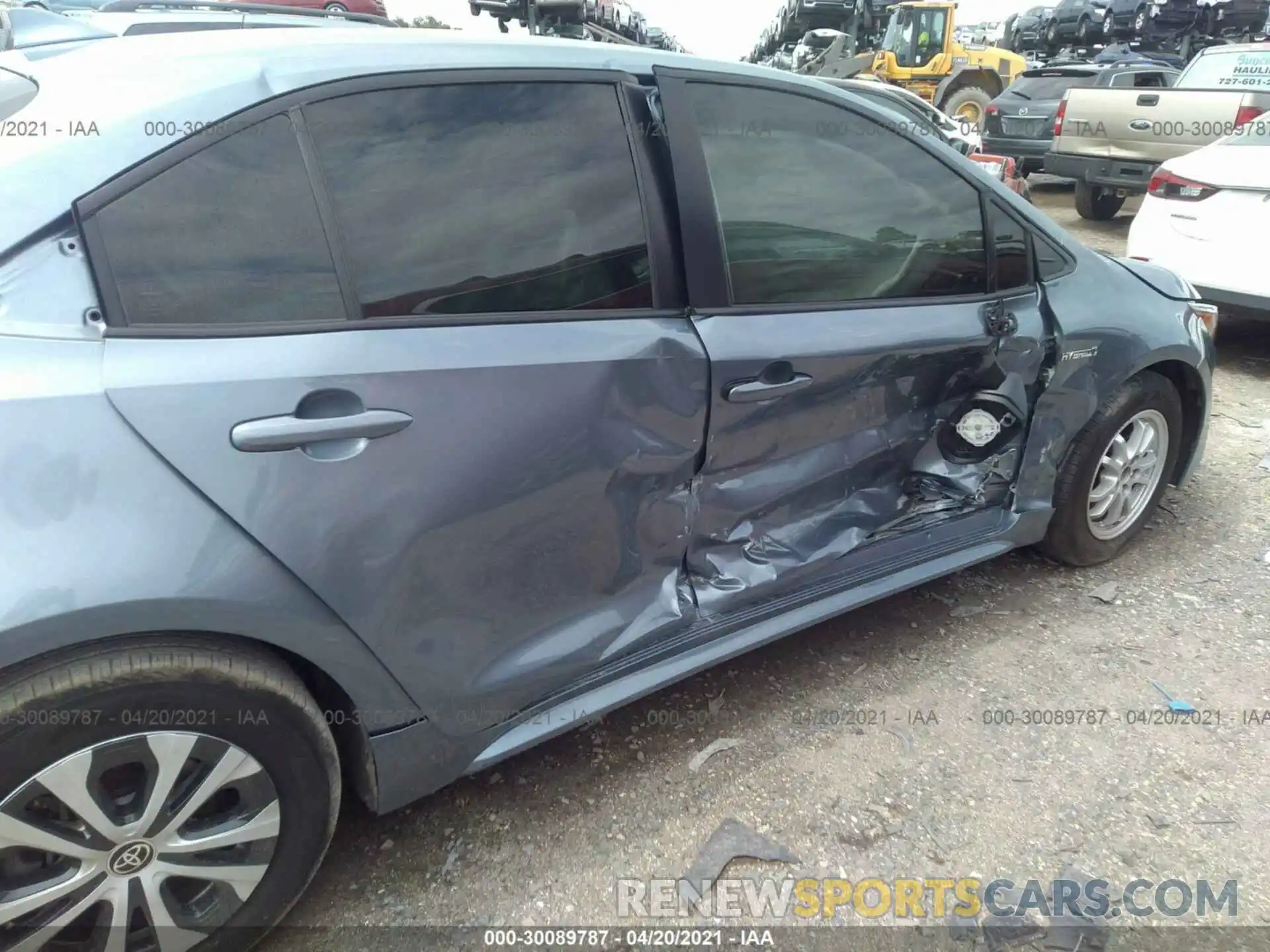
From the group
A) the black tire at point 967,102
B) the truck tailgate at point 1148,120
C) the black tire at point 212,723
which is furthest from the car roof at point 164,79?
the black tire at point 967,102

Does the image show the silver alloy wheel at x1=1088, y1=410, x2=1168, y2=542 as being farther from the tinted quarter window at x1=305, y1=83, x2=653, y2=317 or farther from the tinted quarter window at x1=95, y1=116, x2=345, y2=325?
the tinted quarter window at x1=95, y1=116, x2=345, y2=325

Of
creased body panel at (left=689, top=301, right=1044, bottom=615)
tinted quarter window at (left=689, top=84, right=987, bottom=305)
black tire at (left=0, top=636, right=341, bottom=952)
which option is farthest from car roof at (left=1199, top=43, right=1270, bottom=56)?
black tire at (left=0, top=636, right=341, bottom=952)

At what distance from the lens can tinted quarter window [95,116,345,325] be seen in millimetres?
1431

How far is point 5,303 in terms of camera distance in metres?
1.34

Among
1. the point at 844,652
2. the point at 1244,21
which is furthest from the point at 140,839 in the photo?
the point at 1244,21

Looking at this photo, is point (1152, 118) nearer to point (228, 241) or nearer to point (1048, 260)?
point (1048, 260)

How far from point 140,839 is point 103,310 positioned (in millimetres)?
908

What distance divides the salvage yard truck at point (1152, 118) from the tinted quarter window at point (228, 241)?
27.3ft

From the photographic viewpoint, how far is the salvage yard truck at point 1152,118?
307 inches

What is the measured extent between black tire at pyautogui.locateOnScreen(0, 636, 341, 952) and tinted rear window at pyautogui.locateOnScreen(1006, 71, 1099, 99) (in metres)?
12.0

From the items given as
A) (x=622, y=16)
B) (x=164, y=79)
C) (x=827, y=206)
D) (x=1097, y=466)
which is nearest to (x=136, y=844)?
(x=164, y=79)

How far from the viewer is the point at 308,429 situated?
1.49 m

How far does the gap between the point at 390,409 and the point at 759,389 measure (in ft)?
2.96

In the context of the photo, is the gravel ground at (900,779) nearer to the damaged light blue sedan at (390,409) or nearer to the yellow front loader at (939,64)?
the damaged light blue sedan at (390,409)
